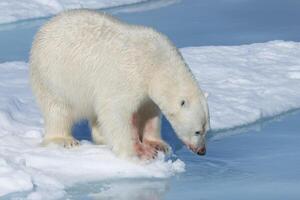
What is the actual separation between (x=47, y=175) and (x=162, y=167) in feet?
2.23

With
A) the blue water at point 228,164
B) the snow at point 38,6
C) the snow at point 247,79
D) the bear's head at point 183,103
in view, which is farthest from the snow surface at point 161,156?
the snow at point 38,6

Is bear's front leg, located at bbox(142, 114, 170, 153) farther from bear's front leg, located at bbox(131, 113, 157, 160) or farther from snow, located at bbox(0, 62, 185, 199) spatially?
snow, located at bbox(0, 62, 185, 199)

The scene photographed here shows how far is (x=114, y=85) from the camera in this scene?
215 inches

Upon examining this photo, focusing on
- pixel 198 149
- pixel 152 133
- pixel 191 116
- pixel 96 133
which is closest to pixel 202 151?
pixel 198 149

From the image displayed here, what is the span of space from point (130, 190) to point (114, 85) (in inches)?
27.7

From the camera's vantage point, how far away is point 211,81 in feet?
25.1

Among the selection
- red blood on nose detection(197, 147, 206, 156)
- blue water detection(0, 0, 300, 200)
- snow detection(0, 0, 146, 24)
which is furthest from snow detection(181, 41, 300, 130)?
snow detection(0, 0, 146, 24)

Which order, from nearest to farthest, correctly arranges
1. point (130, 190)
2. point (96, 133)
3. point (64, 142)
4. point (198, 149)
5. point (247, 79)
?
point (130, 190) → point (198, 149) → point (64, 142) → point (96, 133) → point (247, 79)

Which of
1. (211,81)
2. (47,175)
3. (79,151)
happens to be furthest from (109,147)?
(211,81)

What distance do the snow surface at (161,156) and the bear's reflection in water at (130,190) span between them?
0.32 ft

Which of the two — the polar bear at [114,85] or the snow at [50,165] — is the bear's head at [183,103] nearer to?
the polar bear at [114,85]

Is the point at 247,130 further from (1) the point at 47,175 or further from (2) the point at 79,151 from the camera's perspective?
(1) the point at 47,175

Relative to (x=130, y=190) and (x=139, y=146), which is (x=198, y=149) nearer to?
(x=139, y=146)

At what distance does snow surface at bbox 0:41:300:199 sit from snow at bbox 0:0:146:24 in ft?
7.63
